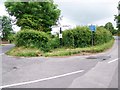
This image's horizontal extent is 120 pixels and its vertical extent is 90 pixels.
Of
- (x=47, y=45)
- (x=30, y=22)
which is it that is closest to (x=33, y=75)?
(x=47, y=45)

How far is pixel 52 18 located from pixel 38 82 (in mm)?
29777

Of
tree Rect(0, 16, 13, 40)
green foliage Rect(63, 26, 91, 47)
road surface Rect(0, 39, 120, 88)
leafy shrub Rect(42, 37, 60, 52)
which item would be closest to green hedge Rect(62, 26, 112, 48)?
green foliage Rect(63, 26, 91, 47)

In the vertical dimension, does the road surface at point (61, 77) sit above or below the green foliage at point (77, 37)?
below

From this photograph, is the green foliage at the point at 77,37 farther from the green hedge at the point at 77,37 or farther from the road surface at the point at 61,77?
the road surface at the point at 61,77

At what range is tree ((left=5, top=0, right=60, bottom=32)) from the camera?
36781 mm

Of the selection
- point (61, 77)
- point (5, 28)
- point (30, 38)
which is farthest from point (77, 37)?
point (5, 28)

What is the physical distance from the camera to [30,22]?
120 ft

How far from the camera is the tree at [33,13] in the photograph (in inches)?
1448

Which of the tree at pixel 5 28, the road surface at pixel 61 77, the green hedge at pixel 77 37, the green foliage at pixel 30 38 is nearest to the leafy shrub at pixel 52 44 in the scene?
the green foliage at pixel 30 38

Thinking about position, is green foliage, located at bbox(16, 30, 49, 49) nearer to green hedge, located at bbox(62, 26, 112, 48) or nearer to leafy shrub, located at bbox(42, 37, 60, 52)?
leafy shrub, located at bbox(42, 37, 60, 52)

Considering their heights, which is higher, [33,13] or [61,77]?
[33,13]

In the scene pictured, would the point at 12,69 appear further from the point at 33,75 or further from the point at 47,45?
the point at 47,45

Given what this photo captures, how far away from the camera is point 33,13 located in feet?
123

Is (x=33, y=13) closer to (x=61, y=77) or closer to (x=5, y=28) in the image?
(x=61, y=77)
